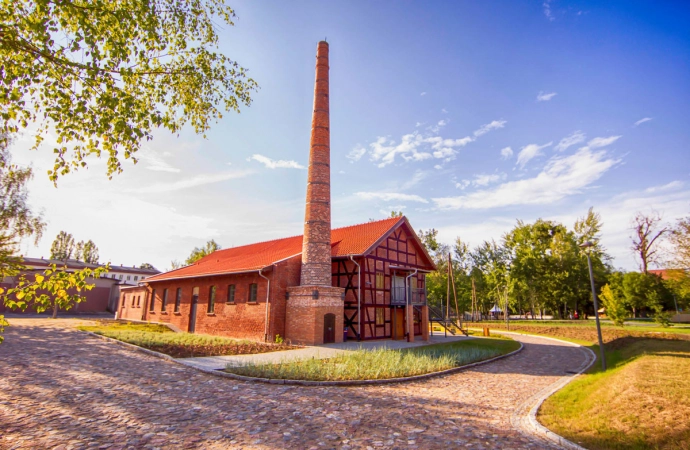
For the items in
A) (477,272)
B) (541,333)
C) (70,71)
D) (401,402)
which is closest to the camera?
(70,71)

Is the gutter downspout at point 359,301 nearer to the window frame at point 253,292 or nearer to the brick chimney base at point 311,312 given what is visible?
the brick chimney base at point 311,312

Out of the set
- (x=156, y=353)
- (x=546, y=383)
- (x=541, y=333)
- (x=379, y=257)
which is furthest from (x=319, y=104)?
(x=541, y=333)

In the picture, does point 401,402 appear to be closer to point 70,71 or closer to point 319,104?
point 70,71

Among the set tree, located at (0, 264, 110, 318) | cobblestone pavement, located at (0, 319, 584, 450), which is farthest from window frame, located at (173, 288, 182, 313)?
tree, located at (0, 264, 110, 318)

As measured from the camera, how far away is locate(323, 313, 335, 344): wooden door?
1748 centimetres

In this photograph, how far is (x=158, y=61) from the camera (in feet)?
19.9

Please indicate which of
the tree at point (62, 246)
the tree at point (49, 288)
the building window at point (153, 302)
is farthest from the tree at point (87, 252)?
the tree at point (49, 288)

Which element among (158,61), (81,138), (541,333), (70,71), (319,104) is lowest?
(541,333)

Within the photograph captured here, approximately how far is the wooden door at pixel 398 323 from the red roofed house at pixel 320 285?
6 cm

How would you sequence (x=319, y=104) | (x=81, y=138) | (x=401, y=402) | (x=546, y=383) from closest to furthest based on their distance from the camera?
(x=81, y=138), (x=401, y=402), (x=546, y=383), (x=319, y=104)

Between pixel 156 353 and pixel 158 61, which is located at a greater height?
pixel 158 61

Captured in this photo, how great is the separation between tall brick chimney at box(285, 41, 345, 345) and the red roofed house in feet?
0.15

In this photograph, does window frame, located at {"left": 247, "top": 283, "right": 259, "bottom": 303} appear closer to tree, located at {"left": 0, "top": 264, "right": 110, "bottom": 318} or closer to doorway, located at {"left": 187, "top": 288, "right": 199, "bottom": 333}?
doorway, located at {"left": 187, "top": 288, "right": 199, "bottom": 333}

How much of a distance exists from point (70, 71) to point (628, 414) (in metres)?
9.78
